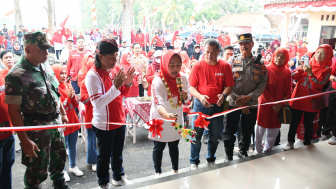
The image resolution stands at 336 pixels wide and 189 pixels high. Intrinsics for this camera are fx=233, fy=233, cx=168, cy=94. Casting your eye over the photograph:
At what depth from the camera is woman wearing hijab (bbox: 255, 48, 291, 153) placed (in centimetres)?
313

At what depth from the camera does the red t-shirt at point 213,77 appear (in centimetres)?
292

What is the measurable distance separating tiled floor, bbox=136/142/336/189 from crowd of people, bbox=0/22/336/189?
0.74 feet

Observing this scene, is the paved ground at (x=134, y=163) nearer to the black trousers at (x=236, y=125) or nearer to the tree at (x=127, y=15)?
the black trousers at (x=236, y=125)

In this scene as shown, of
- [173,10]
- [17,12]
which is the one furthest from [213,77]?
[173,10]

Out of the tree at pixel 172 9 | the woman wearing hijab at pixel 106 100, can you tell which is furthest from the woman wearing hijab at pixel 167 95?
the tree at pixel 172 9

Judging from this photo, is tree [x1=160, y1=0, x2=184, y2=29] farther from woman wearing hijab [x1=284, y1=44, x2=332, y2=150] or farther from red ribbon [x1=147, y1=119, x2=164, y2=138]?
red ribbon [x1=147, y1=119, x2=164, y2=138]

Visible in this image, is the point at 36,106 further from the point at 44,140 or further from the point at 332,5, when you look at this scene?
the point at 332,5

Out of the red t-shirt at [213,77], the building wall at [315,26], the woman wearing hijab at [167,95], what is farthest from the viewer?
the building wall at [315,26]

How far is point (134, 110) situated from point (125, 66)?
1570 mm

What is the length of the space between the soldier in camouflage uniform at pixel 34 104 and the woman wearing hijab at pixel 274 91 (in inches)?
102

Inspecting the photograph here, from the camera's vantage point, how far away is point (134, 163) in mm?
3646

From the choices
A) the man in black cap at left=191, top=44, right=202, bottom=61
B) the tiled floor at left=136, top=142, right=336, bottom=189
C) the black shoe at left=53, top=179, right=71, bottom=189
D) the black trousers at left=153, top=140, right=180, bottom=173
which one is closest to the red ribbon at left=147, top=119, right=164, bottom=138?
the black trousers at left=153, top=140, right=180, bottom=173

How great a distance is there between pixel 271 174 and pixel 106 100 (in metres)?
2.20

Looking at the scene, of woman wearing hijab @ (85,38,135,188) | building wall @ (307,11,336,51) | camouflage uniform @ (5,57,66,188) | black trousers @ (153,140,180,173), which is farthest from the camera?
building wall @ (307,11,336,51)
